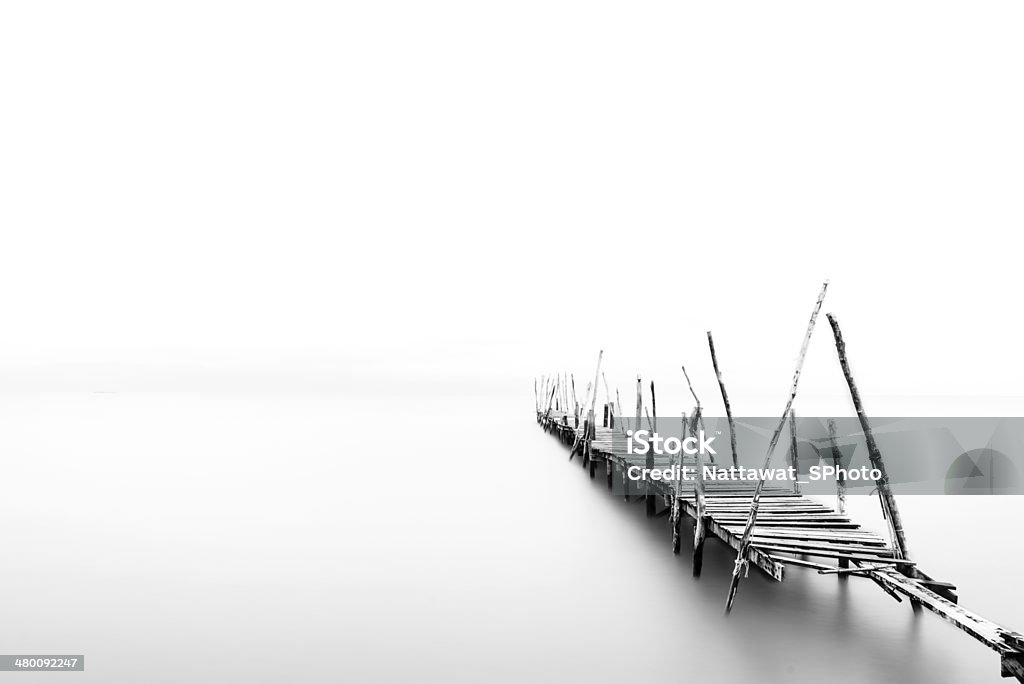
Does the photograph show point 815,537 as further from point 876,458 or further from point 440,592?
point 440,592

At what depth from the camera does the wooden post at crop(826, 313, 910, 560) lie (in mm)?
7383

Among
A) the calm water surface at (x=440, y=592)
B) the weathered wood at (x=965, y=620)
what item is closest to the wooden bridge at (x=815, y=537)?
the weathered wood at (x=965, y=620)

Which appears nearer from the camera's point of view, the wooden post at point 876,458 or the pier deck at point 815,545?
the pier deck at point 815,545

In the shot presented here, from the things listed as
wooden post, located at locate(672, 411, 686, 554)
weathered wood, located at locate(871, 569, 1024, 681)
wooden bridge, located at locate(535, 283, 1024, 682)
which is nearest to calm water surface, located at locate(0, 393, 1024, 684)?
wooden post, located at locate(672, 411, 686, 554)

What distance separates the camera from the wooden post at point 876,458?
738 cm

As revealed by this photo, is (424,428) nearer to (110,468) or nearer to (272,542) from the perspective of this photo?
(110,468)

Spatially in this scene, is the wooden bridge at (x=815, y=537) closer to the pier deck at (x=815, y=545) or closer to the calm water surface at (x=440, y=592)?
the pier deck at (x=815, y=545)

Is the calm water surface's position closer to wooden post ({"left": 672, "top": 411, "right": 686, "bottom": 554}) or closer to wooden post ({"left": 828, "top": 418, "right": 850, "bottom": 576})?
wooden post ({"left": 672, "top": 411, "right": 686, "bottom": 554})

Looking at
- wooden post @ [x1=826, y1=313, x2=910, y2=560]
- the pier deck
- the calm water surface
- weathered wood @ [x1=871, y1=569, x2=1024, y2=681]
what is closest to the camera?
weathered wood @ [x1=871, y1=569, x2=1024, y2=681]

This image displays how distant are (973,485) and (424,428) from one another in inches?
1625

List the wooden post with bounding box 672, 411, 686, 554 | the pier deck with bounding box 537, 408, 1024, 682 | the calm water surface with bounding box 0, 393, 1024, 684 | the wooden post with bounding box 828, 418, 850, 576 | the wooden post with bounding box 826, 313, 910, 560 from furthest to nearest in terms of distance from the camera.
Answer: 1. the wooden post with bounding box 672, 411, 686, 554
2. the wooden post with bounding box 828, 418, 850, 576
3. the calm water surface with bounding box 0, 393, 1024, 684
4. the wooden post with bounding box 826, 313, 910, 560
5. the pier deck with bounding box 537, 408, 1024, 682

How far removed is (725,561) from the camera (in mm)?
11492

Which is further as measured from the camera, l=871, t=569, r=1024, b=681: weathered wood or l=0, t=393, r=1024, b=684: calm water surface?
l=0, t=393, r=1024, b=684: calm water surface

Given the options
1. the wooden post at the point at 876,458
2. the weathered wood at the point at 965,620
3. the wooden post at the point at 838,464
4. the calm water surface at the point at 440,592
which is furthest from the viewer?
the wooden post at the point at 838,464
